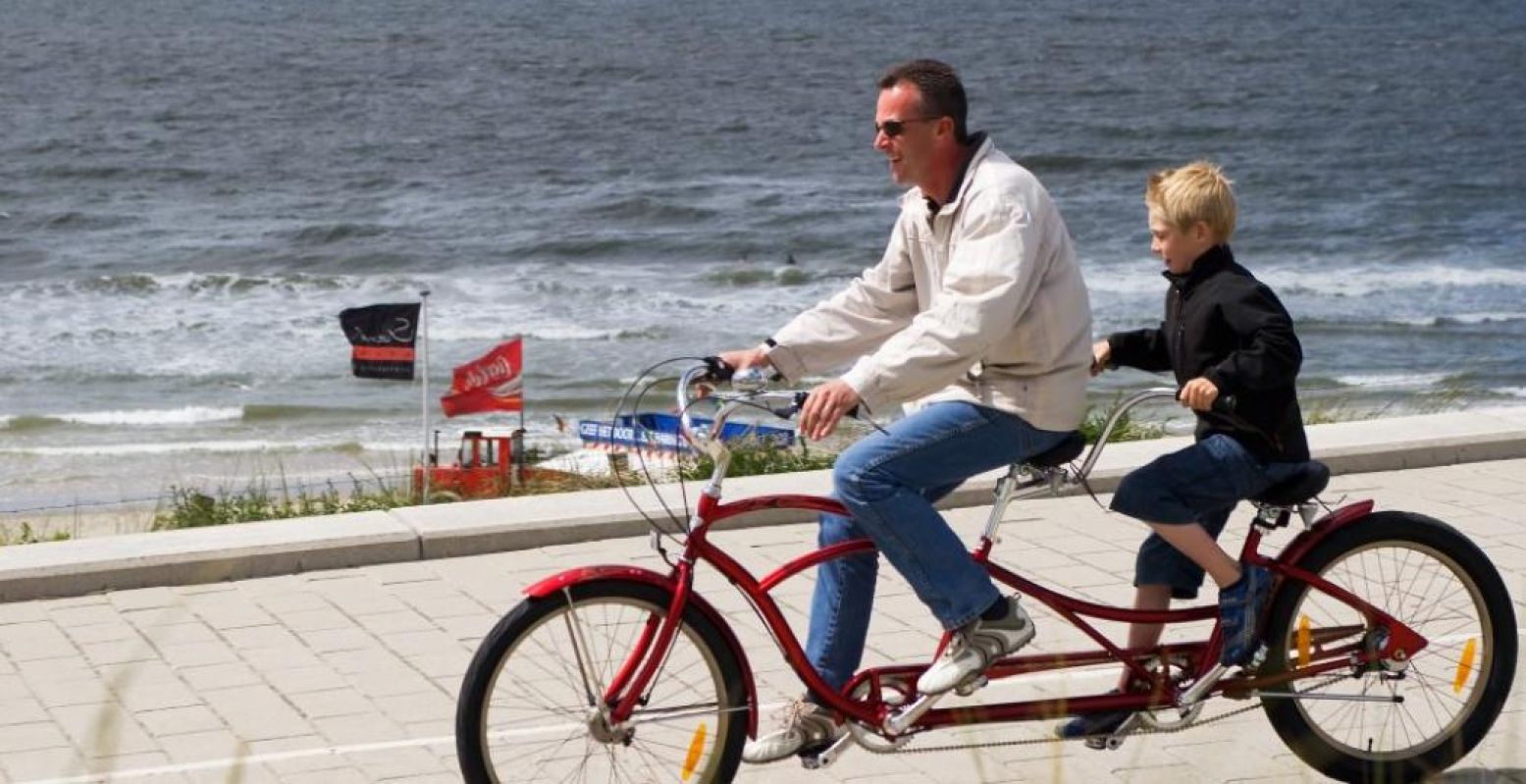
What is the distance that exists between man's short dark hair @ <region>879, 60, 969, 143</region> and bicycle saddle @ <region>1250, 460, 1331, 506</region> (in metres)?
1.04

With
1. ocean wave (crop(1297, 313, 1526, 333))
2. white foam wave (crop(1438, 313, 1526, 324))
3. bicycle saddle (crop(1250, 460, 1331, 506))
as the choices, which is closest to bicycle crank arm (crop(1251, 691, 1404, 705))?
bicycle saddle (crop(1250, 460, 1331, 506))

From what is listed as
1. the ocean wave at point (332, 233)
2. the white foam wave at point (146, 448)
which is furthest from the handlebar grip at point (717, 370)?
the ocean wave at point (332, 233)

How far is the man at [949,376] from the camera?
16.3 feet

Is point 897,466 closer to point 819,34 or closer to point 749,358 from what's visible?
point 749,358

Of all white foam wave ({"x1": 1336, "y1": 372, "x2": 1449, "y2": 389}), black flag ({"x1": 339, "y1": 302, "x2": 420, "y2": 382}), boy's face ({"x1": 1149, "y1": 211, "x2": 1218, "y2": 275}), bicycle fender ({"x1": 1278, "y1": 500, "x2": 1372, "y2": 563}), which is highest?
boy's face ({"x1": 1149, "y1": 211, "x2": 1218, "y2": 275})

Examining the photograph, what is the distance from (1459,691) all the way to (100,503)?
624 inches

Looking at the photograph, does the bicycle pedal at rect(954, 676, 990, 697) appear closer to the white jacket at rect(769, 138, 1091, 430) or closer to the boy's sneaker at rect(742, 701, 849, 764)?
the boy's sneaker at rect(742, 701, 849, 764)

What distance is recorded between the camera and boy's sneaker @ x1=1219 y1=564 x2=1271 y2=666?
17.8ft

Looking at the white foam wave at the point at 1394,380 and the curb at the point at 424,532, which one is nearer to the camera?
the curb at the point at 424,532

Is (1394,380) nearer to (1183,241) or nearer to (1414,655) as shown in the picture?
(1414,655)

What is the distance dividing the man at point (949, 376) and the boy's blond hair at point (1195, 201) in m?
0.32

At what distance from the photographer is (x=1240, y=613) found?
542cm

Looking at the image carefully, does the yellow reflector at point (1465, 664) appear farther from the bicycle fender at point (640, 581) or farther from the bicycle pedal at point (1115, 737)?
the bicycle fender at point (640, 581)

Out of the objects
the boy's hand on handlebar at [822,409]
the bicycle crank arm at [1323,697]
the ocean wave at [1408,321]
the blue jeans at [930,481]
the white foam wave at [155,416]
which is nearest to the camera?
the boy's hand on handlebar at [822,409]
